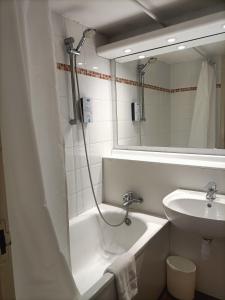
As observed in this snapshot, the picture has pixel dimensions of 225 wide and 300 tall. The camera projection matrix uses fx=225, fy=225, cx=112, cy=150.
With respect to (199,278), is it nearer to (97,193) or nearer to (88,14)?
(97,193)

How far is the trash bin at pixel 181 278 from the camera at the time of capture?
168cm

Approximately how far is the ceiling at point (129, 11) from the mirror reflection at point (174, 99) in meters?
0.26

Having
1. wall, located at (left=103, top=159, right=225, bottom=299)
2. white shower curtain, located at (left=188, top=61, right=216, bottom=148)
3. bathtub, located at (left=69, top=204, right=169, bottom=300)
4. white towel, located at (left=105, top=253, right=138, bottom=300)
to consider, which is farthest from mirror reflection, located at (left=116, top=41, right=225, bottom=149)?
white towel, located at (left=105, top=253, right=138, bottom=300)

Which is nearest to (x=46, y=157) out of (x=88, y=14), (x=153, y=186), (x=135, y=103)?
(x=153, y=186)

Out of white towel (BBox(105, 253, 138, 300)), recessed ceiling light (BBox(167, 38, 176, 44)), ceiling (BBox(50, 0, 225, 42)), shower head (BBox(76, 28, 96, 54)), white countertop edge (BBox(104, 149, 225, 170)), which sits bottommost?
white towel (BBox(105, 253, 138, 300))

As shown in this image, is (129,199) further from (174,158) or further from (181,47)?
(181,47)

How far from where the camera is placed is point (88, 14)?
1.78 metres

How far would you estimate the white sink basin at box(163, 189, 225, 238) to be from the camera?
133cm

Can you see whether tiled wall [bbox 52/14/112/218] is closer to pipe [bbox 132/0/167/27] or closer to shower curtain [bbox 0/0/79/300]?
pipe [bbox 132/0/167/27]

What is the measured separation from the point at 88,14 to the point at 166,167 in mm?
1360

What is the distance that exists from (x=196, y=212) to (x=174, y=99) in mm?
1015

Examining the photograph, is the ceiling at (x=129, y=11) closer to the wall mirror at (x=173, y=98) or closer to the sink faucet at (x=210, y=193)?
the wall mirror at (x=173, y=98)

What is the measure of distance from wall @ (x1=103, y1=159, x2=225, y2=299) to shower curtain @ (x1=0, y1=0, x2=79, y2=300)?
1.12 meters

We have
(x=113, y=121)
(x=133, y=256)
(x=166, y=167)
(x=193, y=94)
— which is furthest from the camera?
(x=113, y=121)
